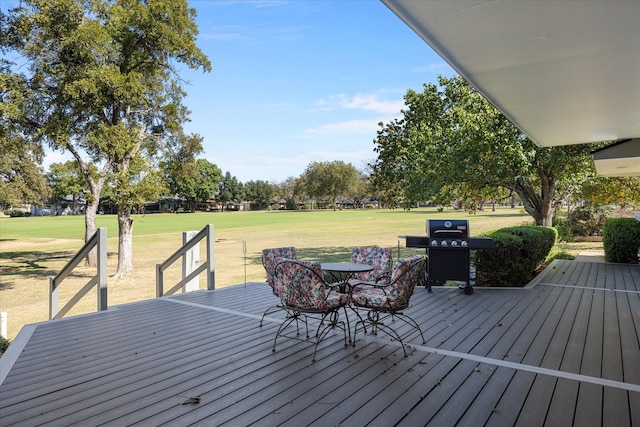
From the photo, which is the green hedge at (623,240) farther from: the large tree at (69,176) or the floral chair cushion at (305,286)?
the large tree at (69,176)

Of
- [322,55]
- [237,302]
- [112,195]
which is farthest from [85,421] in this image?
[322,55]

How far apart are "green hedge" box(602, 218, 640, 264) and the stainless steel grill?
5689 mm

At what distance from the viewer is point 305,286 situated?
4027 millimetres

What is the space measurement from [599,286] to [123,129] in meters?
13.5

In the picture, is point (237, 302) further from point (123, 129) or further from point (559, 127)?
point (123, 129)

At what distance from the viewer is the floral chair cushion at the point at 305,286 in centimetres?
399

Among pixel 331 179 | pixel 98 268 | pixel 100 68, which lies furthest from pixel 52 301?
pixel 331 179

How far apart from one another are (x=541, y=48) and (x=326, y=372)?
293 cm

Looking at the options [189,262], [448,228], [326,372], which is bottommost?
[326,372]

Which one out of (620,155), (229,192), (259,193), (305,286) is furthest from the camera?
(259,193)

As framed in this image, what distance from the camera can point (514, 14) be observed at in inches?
96.0

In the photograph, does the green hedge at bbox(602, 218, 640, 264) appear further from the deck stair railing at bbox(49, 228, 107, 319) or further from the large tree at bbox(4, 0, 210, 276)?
the large tree at bbox(4, 0, 210, 276)

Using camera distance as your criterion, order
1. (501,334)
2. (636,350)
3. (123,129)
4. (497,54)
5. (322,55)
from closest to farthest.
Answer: (497,54) → (636,350) → (501,334) → (123,129) → (322,55)

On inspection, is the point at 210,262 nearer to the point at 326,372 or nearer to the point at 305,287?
the point at 305,287
